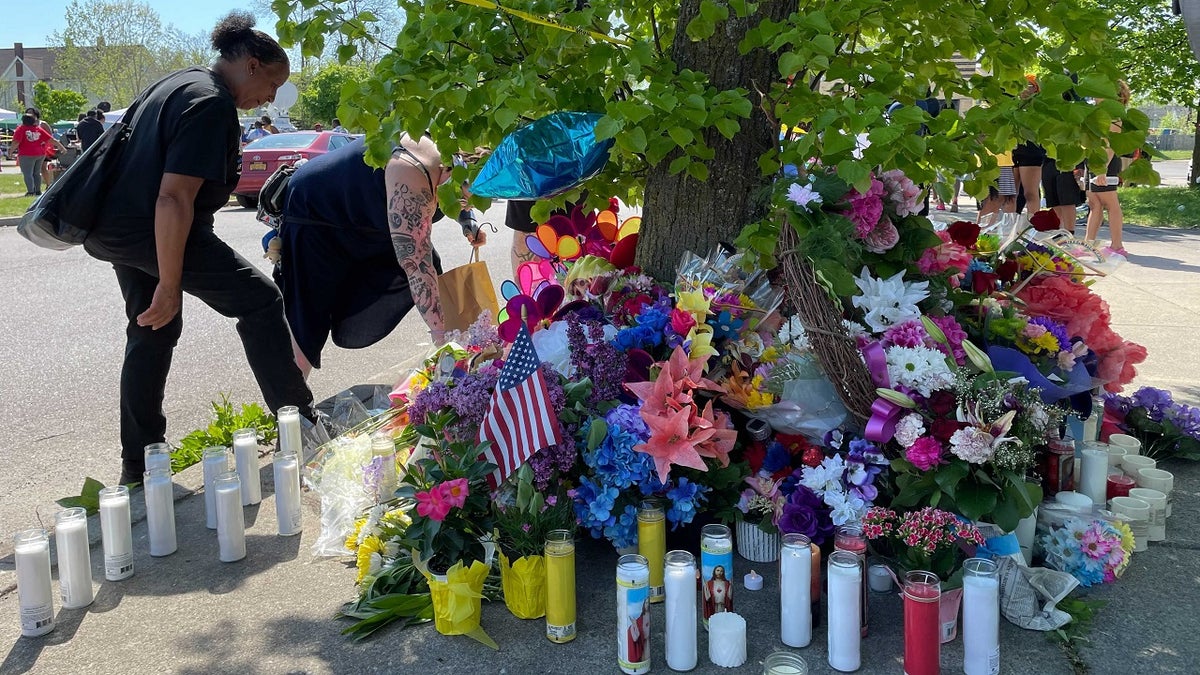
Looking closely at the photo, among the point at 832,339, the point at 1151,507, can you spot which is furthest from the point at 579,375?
the point at 1151,507

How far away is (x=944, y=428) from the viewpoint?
8.62 feet

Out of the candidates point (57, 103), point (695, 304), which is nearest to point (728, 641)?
point (695, 304)

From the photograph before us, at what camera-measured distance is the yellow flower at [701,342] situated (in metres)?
2.96

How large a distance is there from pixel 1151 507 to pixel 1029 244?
1218 millimetres

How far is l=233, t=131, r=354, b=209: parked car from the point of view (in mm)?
17703

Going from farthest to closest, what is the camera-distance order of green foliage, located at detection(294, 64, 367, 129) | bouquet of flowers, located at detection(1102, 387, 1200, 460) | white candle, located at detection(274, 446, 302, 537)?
green foliage, located at detection(294, 64, 367, 129)
bouquet of flowers, located at detection(1102, 387, 1200, 460)
white candle, located at detection(274, 446, 302, 537)

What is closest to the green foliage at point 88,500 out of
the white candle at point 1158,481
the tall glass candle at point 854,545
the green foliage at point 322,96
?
the tall glass candle at point 854,545

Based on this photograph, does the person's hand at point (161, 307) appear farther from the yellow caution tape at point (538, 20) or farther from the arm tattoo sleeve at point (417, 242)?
the yellow caution tape at point (538, 20)

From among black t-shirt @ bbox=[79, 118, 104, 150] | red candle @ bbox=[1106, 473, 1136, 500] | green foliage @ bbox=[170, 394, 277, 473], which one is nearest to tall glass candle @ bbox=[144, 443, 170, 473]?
green foliage @ bbox=[170, 394, 277, 473]

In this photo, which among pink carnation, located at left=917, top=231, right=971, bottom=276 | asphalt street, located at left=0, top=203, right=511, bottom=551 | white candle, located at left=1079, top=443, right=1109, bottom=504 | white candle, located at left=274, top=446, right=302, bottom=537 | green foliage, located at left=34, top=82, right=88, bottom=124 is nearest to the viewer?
white candle, located at left=1079, top=443, right=1109, bottom=504

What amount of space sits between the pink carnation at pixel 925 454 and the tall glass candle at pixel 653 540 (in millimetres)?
700

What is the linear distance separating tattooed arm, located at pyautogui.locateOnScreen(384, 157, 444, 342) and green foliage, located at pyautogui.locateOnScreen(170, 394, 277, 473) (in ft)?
2.96

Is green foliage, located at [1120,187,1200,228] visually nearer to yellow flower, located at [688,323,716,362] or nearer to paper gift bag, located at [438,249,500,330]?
paper gift bag, located at [438,249,500,330]

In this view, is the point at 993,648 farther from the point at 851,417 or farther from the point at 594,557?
the point at 594,557
